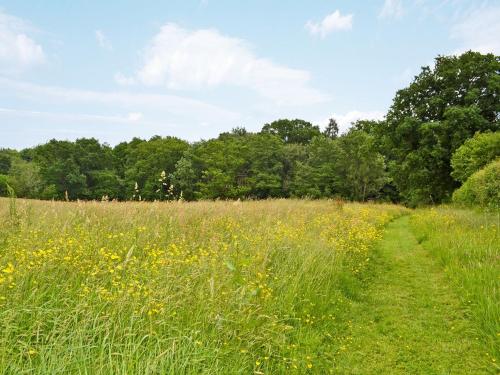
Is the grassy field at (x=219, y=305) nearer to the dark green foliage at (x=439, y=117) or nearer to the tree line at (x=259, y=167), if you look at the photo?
the dark green foliage at (x=439, y=117)

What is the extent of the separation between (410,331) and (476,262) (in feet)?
9.92

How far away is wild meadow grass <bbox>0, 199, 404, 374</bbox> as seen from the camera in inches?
119

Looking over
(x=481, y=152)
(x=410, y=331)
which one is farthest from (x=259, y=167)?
(x=410, y=331)

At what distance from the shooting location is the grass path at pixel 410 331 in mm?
4172

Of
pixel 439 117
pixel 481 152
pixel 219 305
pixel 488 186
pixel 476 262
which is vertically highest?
pixel 439 117

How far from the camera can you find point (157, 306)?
364cm

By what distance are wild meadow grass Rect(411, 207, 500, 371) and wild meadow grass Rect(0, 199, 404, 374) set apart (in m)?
1.87

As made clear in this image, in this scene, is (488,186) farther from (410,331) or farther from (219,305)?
(219,305)

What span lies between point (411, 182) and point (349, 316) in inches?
1023

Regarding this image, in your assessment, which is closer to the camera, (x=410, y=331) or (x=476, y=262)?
(x=410, y=331)

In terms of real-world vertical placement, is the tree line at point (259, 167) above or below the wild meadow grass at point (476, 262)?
above

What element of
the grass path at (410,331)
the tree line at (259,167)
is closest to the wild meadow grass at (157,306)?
the grass path at (410,331)

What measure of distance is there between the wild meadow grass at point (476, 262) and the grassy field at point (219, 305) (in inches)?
1.4

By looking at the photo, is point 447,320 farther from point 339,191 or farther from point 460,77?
point 339,191
